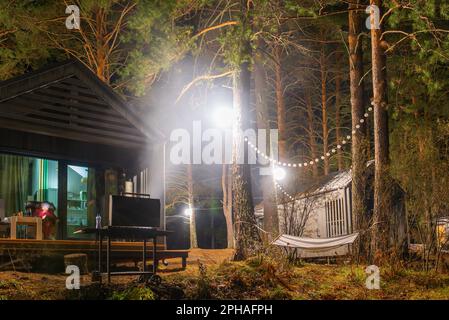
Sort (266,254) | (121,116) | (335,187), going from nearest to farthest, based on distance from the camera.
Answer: (266,254) → (121,116) → (335,187)

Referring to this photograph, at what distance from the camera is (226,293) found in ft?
31.1

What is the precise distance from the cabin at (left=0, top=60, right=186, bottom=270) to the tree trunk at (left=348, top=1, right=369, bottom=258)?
175 inches

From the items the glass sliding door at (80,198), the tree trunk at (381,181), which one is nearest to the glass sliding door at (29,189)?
the glass sliding door at (80,198)

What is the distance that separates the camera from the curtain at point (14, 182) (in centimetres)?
1281

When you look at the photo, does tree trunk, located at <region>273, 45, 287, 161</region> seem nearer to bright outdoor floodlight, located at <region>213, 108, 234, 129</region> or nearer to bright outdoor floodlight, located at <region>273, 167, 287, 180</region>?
bright outdoor floodlight, located at <region>273, 167, 287, 180</region>

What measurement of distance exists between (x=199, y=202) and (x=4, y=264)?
23305 millimetres

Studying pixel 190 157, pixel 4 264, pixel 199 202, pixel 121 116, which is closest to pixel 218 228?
pixel 199 202

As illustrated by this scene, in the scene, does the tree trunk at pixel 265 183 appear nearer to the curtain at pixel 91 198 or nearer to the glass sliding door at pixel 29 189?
the curtain at pixel 91 198

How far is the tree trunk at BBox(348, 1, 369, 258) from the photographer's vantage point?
12219 mm

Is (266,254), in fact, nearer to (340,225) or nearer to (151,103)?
(340,225)

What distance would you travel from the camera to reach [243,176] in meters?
13.4

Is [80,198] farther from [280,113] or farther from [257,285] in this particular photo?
[280,113]

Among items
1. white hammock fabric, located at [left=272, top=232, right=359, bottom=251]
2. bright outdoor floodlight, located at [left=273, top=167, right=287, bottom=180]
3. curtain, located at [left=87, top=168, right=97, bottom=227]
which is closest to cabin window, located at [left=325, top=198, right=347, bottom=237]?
bright outdoor floodlight, located at [left=273, top=167, right=287, bottom=180]

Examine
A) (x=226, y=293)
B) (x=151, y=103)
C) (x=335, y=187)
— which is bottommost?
(x=226, y=293)
